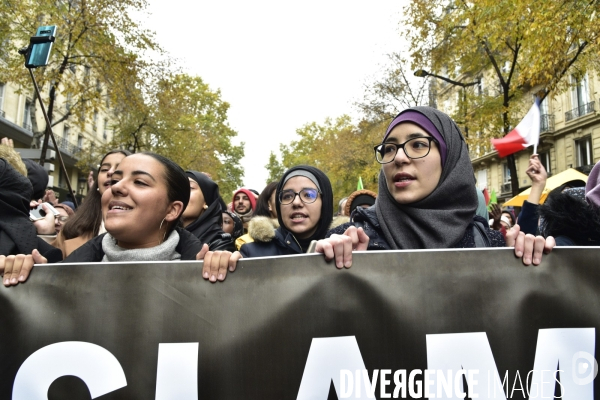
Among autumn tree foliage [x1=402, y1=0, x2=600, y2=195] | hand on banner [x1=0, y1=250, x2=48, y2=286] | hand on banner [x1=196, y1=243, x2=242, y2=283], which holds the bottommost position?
hand on banner [x1=0, y1=250, x2=48, y2=286]

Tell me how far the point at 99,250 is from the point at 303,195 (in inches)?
56.6

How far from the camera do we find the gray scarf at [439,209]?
84.1 inches

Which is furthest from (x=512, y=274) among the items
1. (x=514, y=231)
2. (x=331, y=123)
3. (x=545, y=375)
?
(x=331, y=123)

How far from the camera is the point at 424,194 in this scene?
2193 mm

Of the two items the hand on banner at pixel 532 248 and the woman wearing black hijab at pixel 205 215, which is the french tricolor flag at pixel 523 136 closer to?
the woman wearing black hijab at pixel 205 215

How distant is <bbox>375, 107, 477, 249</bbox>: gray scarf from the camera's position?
2.14m

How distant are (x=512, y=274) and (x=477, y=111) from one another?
48.6ft

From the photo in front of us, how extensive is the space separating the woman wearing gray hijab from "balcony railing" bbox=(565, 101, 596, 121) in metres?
26.9

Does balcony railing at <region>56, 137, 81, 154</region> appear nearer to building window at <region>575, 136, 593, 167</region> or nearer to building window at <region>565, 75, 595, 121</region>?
building window at <region>565, 75, 595, 121</region>

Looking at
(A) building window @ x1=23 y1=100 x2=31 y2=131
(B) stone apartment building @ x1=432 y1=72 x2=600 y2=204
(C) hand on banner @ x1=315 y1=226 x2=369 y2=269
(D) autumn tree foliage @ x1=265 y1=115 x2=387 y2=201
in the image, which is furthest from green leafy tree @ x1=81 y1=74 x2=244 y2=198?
(C) hand on banner @ x1=315 y1=226 x2=369 y2=269

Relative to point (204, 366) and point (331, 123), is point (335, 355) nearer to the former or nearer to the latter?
point (204, 366)

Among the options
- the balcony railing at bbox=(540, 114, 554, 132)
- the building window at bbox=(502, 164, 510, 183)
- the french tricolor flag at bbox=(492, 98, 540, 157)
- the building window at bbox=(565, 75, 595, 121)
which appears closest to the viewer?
the french tricolor flag at bbox=(492, 98, 540, 157)

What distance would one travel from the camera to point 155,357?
72.9 inches

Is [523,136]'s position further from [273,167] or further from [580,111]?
[273,167]
